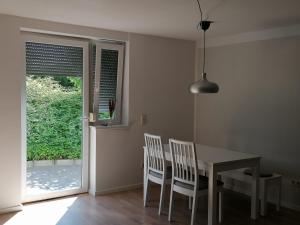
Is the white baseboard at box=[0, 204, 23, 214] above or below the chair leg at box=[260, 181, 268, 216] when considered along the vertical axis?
below

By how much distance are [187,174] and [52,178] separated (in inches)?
77.1

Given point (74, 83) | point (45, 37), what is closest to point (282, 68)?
point (74, 83)

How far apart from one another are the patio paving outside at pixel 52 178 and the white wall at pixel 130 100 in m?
0.34

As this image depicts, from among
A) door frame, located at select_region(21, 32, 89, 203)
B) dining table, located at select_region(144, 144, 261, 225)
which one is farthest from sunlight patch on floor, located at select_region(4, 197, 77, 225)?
dining table, located at select_region(144, 144, 261, 225)

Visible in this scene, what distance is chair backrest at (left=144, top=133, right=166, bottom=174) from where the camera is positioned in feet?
13.2

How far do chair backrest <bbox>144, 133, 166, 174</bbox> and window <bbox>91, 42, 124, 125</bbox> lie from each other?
956mm

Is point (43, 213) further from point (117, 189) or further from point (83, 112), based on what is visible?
point (83, 112)

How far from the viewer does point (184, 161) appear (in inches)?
145

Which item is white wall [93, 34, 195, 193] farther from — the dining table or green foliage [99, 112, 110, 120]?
the dining table

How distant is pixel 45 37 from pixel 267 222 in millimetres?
3409

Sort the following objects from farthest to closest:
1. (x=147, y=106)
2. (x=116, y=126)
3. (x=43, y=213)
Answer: (x=147, y=106), (x=116, y=126), (x=43, y=213)

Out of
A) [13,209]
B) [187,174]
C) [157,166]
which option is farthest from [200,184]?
[13,209]

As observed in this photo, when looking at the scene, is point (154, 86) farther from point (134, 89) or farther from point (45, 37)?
point (45, 37)

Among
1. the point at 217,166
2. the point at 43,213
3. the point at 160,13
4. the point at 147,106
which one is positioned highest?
the point at 160,13
